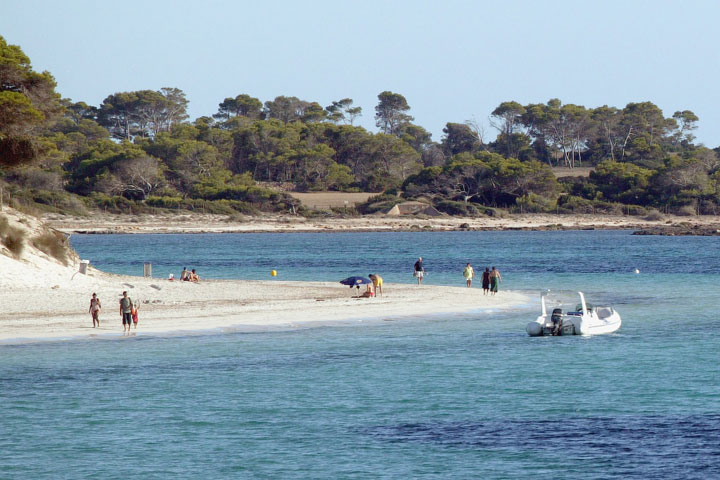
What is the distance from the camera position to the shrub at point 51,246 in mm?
48750

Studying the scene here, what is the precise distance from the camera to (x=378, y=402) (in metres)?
23.7

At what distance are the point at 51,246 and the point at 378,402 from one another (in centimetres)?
3040

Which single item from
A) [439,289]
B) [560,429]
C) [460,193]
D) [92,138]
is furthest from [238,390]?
[92,138]

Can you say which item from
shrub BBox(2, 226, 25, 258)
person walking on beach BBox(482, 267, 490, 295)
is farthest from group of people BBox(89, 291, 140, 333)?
person walking on beach BBox(482, 267, 490, 295)

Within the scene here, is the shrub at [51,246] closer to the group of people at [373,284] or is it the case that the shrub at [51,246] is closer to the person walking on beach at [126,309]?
the group of people at [373,284]

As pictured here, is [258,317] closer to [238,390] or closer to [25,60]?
[238,390]

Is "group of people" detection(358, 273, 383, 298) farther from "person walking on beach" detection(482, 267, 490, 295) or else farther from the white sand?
"person walking on beach" detection(482, 267, 490, 295)

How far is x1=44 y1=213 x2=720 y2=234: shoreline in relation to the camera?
5645 inches

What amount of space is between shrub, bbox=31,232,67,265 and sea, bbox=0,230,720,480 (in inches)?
710

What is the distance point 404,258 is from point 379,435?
64031mm

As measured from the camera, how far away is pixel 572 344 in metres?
32.9

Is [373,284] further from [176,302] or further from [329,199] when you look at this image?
[329,199]

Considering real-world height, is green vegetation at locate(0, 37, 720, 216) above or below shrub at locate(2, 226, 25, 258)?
above

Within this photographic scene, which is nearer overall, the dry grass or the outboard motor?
the outboard motor
